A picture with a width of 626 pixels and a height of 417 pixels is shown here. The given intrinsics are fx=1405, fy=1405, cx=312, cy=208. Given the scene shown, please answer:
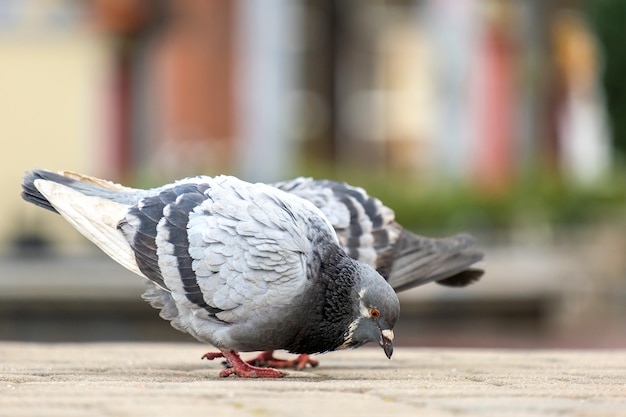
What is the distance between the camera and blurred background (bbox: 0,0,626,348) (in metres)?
12.1

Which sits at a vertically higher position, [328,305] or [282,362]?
[328,305]

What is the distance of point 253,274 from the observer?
516 cm

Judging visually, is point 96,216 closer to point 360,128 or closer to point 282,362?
point 282,362

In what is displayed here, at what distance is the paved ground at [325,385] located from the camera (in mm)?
4055

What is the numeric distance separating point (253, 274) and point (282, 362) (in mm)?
978

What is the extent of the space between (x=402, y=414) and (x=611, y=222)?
37.8 ft

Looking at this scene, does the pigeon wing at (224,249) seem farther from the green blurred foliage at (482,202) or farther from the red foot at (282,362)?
the green blurred foliage at (482,202)

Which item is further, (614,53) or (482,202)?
(614,53)

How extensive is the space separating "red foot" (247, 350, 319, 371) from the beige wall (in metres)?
10.7

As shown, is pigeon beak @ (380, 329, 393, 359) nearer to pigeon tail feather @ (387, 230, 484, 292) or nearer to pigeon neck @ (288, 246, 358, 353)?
pigeon neck @ (288, 246, 358, 353)

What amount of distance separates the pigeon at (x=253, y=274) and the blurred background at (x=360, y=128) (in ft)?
20.8

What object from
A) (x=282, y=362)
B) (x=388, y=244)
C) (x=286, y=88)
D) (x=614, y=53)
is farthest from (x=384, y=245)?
(x=614, y=53)

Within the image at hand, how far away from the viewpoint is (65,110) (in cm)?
1656

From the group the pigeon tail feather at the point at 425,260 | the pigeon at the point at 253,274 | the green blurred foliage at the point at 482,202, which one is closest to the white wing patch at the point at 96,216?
the pigeon at the point at 253,274
